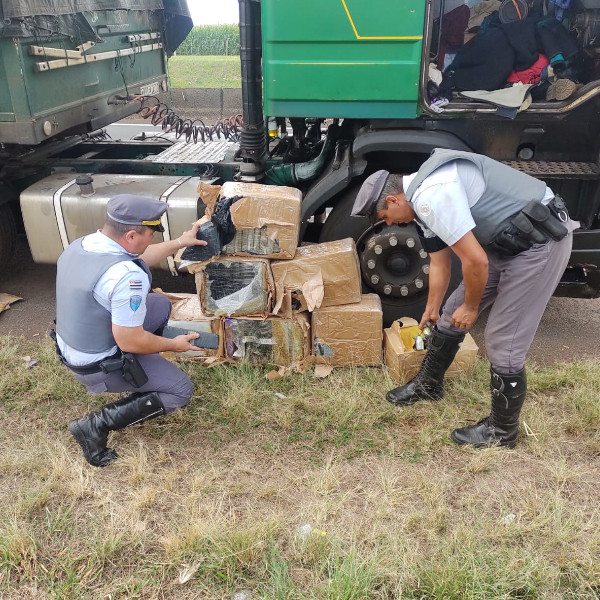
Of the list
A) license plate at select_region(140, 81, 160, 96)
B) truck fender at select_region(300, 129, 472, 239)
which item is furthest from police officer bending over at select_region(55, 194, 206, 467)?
license plate at select_region(140, 81, 160, 96)

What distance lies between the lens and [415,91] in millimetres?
3297

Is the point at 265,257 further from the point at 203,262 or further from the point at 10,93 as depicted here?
the point at 10,93

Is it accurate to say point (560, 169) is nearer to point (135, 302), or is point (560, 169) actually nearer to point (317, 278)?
point (317, 278)

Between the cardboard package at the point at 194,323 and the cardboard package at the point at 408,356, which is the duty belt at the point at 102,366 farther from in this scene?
the cardboard package at the point at 408,356

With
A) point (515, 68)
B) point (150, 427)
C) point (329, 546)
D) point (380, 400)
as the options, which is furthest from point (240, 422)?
point (515, 68)

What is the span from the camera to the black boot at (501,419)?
2.85 metres

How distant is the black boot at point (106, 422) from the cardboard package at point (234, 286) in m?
0.74

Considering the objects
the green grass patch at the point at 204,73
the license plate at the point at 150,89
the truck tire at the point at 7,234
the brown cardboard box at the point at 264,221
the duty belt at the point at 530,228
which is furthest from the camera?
the green grass patch at the point at 204,73

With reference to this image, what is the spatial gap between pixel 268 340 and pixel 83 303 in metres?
1.23

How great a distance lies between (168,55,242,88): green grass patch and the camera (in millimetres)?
12605

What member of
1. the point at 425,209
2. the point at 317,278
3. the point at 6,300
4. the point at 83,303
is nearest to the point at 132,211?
the point at 83,303

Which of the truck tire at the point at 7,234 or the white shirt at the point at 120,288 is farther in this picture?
the truck tire at the point at 7,234

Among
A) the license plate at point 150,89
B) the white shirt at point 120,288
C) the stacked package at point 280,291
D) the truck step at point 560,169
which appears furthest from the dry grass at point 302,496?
the license plate at point 150,89

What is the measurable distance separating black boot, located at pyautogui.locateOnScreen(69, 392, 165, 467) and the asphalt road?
1.55m
